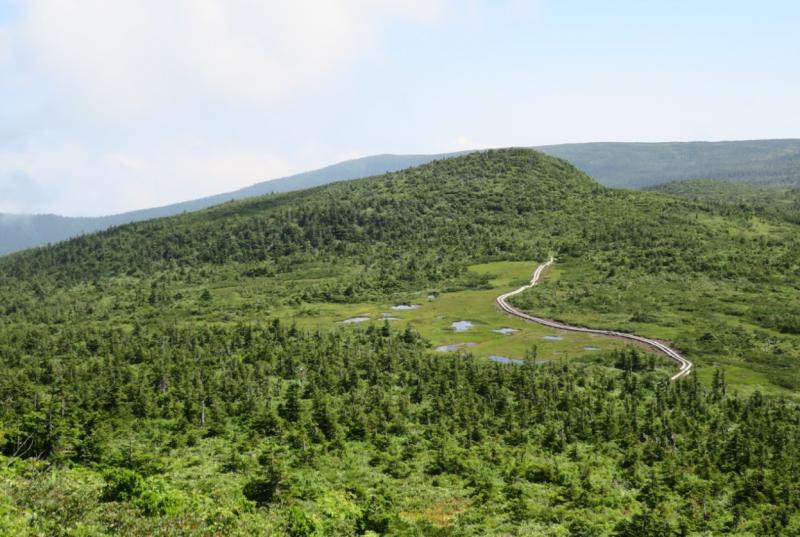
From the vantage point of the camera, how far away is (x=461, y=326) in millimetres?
102312

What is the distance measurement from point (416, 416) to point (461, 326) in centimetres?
4803

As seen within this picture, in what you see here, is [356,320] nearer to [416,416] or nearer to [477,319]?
[477,319]

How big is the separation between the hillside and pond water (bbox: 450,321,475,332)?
118 centimetres

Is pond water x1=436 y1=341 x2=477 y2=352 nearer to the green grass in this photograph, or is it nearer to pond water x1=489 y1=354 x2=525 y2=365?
the green grass

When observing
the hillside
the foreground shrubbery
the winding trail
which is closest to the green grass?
the hillside

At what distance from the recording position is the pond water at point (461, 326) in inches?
3944

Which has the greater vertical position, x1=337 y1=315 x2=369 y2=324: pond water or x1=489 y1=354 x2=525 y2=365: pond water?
x1=337 y1=315 x2=369 y2=324: pond water

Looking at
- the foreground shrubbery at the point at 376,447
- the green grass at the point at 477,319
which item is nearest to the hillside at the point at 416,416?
the foreground shrubbery at the point at 376,447

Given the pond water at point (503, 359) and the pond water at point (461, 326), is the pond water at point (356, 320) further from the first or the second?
the pond water at point (503, 359)

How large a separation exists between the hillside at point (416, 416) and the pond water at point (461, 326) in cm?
118

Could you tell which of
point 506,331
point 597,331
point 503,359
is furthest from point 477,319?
point 503,359

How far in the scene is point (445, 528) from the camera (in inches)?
1320

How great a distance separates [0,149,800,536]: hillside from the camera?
34938 mm

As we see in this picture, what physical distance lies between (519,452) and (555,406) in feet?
38.5
